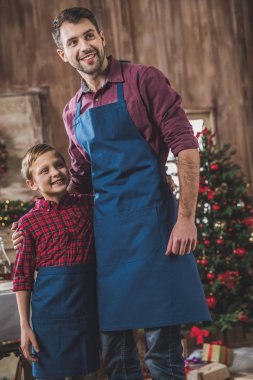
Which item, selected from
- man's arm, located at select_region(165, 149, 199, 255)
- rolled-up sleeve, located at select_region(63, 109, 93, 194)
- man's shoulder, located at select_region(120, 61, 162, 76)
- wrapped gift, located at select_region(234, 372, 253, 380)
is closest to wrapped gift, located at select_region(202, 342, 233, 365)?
wrapped gift, located at select_region(234, 372, 253, 380)

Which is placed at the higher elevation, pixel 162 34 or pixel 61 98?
pixel 162 34

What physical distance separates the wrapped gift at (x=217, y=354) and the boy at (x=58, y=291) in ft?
8.34

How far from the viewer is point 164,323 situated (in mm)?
1951

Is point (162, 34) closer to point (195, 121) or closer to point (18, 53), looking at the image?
point (195, 121)

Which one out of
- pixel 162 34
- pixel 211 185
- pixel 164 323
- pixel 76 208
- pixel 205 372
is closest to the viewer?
pixel 164 323

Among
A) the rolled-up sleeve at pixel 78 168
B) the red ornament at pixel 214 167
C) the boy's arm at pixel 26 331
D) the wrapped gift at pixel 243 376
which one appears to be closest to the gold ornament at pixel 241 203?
the red ornament at pixel 214 167

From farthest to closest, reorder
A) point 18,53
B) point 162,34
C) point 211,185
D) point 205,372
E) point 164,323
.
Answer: point 162,34
point 18,53
point 211,185
point 205,372
point 164,323

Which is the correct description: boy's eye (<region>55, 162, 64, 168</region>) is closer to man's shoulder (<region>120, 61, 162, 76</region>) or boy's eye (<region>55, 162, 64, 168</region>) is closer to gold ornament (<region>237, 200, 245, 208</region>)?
man's shoulder (<region>120, 61, 162, 76</region>)

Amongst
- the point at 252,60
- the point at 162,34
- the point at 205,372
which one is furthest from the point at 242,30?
the point at 205,372

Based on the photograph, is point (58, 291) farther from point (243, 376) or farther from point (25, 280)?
point (243, 376)

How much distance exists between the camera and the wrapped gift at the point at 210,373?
395 cm

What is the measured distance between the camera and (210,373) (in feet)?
13.3

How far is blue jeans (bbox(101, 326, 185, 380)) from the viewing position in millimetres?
1946

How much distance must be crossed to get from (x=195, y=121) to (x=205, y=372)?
10.1ft
